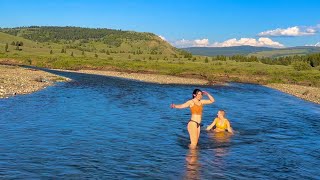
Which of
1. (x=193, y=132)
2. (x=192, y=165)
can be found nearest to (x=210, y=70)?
(x=193, y=132)

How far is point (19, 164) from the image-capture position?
591 inches

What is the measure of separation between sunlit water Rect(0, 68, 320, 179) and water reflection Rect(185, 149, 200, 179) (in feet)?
0.13

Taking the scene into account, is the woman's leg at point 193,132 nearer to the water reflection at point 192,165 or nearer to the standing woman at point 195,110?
the standing woman at point 195,110

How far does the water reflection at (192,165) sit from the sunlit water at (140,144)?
38mm


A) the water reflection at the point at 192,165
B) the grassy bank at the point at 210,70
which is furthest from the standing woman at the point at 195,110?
the grassy bank at the point at 210,70

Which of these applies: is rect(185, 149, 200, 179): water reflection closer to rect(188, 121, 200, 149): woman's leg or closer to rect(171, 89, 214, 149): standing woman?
rect(188, 121, 200, 149): woman's leg

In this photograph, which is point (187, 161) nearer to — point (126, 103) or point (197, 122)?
point (197, 122)

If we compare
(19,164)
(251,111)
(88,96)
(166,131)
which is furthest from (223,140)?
(88,96)

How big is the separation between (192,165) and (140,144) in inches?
178

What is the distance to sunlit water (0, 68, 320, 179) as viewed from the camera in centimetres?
1511

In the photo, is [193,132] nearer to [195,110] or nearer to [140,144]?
[195,110]

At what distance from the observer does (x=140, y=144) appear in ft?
65.5

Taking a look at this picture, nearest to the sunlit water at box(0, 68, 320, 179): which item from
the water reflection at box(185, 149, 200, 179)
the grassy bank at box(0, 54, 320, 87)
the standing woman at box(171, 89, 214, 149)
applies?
the water reflection at box(185, 149, 200, 179)

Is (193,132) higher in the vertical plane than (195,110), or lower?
lower
